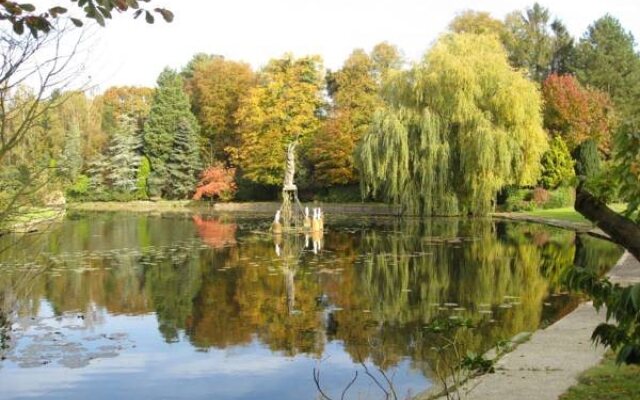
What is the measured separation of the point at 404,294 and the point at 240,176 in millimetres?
36909

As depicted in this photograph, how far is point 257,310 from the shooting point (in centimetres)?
1121

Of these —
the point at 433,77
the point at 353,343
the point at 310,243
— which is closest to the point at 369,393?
the point at 353,343

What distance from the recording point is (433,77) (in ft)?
104

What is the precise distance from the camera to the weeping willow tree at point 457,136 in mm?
30906

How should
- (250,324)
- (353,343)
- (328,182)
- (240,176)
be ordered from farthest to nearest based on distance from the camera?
1. (240,176)
2. (328,182)
3. (250,324)
4. (353,343)

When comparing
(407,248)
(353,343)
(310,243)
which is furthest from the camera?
(310,243)

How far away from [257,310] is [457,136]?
22.6 meters

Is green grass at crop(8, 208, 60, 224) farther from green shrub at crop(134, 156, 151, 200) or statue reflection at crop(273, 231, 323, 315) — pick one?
green shrub at crop(134, 156, 151, 200)

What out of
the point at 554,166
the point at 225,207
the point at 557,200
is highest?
the point at 554,166

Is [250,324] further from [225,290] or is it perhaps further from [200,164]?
[200,164]

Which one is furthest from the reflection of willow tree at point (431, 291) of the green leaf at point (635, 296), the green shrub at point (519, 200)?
the green shrub at point (519, 200)

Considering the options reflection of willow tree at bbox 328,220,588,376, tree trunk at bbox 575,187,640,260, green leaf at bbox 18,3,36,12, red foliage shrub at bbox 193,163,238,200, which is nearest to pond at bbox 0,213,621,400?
reflection of willow tree at bbox 328,220,588,376

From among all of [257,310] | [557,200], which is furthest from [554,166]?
[257,310]

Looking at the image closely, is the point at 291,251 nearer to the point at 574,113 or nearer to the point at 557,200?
the point at 557,200
